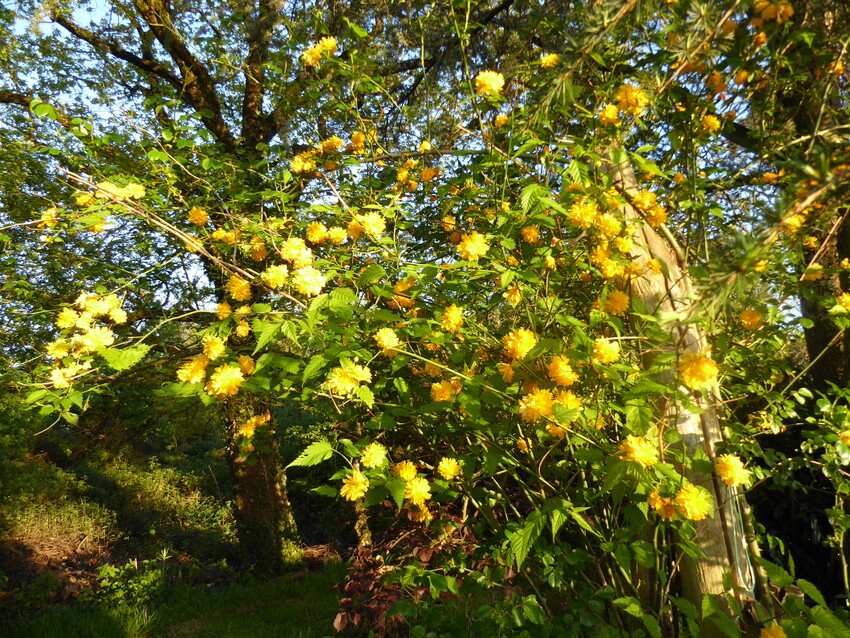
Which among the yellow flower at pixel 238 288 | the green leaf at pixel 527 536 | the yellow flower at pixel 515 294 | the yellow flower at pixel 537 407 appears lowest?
the green leaf at pixel 527 536

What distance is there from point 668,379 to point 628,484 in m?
0.57

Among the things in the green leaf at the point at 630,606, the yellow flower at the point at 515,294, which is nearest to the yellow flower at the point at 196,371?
the yellow flower at the point at 515,294

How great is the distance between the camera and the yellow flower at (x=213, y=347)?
1.68 m

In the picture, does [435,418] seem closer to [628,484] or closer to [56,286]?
[628,484]

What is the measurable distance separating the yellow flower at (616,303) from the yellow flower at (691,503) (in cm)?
58

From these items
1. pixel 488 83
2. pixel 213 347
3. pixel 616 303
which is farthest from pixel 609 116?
pixel 213 347

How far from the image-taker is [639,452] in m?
1.42

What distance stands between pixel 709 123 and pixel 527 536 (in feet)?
5.40

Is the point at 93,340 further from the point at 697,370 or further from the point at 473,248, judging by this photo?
the point at 697,370

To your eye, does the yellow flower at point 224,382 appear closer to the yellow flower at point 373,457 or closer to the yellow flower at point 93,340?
the yellow flower at point 93,340

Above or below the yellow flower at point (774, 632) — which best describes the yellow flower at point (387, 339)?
above

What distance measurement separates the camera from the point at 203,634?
3562 millimetres

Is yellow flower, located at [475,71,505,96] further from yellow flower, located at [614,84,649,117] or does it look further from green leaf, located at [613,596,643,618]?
green leaf, located at [613,596,643,618]

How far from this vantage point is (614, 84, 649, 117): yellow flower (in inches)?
65.9
